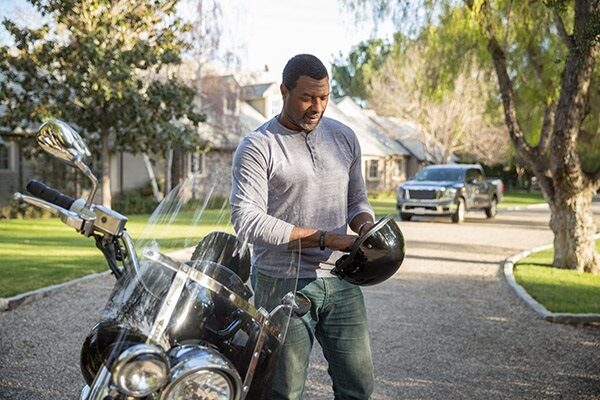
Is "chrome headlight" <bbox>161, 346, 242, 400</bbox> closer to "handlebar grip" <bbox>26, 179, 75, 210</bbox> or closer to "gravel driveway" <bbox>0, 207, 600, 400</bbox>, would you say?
"handlebar grip" <bbox>26, 179, 75, 210</bbox>

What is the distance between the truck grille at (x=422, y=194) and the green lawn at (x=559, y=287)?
9.24 metres

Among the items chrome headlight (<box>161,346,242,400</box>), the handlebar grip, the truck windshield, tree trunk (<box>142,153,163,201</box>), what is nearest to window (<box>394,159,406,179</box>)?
tree trunk (<box>142,153,163,201</box>)

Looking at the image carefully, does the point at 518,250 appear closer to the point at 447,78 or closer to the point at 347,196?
the point at 447,78

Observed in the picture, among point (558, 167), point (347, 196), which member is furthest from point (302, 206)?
point (558, 167)

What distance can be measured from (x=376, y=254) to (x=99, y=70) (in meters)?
18.8

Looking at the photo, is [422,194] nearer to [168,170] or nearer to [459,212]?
[459,212]

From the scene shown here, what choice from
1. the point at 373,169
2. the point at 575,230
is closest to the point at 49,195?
the point at 575,230

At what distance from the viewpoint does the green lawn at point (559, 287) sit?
26.3ft

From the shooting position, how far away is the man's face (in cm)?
269

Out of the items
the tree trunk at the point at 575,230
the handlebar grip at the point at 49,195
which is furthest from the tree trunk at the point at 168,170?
the handlebar grip at the point at 49,195

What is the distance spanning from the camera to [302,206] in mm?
2775

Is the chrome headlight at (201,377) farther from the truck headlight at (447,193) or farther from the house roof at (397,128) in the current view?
the house roof at (397,128)

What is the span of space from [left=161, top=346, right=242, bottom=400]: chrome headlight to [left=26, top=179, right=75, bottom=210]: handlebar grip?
0.84 metres

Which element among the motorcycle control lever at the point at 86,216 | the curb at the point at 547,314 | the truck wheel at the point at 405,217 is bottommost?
the truck wheel at the point at 405,217
